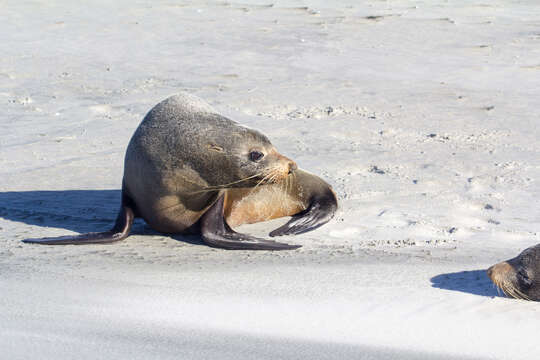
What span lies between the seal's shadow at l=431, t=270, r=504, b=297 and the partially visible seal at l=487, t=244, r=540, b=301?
3.2 inches

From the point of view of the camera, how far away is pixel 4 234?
5121 mm

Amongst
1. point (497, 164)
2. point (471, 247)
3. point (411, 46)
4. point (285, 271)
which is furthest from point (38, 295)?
point (411, 46)

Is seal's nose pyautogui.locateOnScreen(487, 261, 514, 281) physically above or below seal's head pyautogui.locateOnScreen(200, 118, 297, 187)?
below

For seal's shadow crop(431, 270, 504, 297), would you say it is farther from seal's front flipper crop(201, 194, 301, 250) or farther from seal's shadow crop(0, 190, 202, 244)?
seal's shadow crop(0, 190, 202, 244)

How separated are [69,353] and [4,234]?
216 cm

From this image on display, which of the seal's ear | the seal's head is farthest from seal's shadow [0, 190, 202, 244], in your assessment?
the seal's ear

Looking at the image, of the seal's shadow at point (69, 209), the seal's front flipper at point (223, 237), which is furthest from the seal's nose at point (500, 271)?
the seal's shadow at point (69, 209)

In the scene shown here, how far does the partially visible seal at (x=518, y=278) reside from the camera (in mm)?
3900

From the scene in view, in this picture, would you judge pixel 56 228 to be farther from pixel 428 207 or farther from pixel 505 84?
pixel 505 84

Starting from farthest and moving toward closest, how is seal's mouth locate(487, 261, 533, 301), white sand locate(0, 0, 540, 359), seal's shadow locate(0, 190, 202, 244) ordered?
seal's shadow locate(0, 190, 202, 244) < seal's mouth locate(487, 261, 533, 301) < white sand locate(0, 0, 540, 359)

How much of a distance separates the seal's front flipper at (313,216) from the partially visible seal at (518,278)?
147 cm

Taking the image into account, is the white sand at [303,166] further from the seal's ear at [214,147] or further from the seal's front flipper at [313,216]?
the seal's ear at [214,147]

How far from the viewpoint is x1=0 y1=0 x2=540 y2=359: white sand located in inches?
138

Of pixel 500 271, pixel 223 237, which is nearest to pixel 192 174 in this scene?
pixel 223 237
